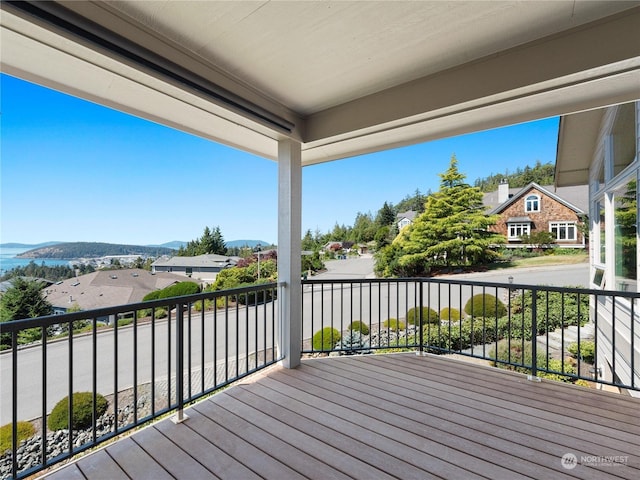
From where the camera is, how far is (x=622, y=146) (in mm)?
3457

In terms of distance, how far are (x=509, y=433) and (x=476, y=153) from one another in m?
16.0

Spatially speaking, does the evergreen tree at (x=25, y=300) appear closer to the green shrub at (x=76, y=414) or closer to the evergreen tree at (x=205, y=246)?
the green shrub at (x=76, y=414)

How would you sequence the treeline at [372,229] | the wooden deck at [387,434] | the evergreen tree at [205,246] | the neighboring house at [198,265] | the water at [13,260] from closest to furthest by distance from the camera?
the wooden deck at [387,434]
the water at [13,260]
the neighboring house at [198,265]
the evergreen tree at [205,246]
the treeline at [372,229]

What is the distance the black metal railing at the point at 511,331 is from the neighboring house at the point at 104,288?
3.25m

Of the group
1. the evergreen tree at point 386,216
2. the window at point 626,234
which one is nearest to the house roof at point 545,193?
the evergreen tree at point 386,216

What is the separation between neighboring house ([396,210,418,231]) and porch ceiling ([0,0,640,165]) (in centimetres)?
1059

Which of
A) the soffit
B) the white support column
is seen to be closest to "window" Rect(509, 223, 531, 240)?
the soffit

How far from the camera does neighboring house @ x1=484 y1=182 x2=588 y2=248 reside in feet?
28.6

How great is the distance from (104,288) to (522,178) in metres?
15.0

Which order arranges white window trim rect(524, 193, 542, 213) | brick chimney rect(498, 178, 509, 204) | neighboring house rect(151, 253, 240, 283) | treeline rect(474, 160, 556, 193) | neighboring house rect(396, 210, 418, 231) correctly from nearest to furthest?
neighboring house rect(151, 253, 240, 283), white window trim rect(524, 193, 542, 213), brick chimney rect(498, 178, 509, 204), treeline rect(474, 160, 556, 193), neighboring house rect(396, 210, 418, 231)

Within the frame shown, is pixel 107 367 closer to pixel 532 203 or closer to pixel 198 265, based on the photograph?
pixel 198 265

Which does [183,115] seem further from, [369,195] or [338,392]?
[369,195]

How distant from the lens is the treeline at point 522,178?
37.5 feet

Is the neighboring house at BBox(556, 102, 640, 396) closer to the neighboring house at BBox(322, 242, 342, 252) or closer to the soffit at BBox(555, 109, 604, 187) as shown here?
the soffit at BBox(555, 109, 604, 187)
